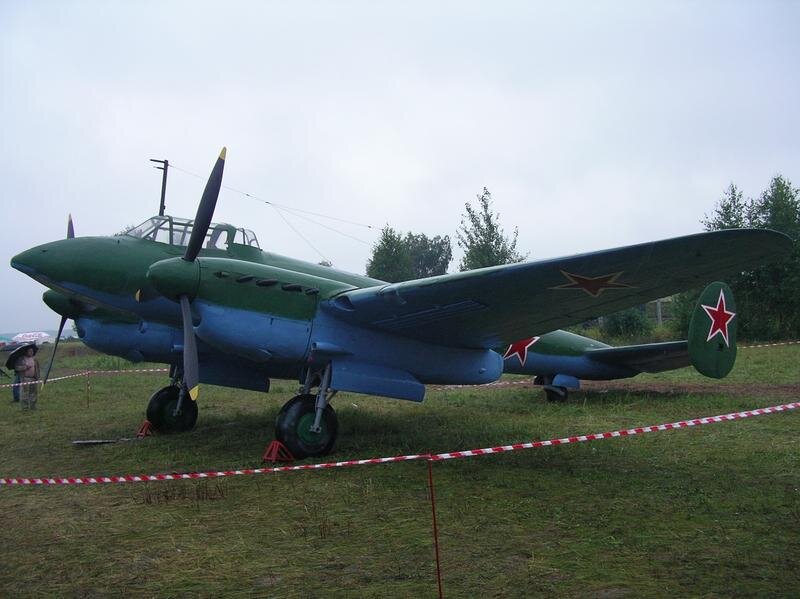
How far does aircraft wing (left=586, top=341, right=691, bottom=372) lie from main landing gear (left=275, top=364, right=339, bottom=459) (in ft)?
21.0

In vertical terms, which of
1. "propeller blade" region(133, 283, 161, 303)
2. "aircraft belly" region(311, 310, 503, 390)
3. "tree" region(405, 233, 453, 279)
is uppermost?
"tree" region(405, 233, 453, 279)

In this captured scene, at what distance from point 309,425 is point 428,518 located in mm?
2562

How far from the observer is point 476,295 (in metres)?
6.59

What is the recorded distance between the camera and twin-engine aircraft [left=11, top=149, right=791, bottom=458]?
6.00 metres

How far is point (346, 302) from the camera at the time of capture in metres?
7.25

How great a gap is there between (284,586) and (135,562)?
1.23 meters

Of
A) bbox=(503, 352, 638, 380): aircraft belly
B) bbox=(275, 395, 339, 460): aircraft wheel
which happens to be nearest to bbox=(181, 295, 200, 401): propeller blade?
bbox=(275, 395, 339, 460): aircraft wheel

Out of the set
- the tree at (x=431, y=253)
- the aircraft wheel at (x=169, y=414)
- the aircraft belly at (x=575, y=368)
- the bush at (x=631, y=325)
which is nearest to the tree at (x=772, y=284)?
the bush at (x=631, y=325)

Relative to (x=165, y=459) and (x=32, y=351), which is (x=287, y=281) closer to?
(x=165, y=459)

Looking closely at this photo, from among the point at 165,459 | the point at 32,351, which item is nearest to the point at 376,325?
the point at 165,459

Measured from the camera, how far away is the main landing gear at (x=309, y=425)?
7.12 m

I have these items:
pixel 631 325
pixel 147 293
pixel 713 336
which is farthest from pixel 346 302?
pixel 631 325

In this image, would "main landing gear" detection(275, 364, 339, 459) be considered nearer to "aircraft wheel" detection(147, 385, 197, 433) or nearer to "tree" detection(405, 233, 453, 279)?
"aircraft wheel" detection(147, 385, 197, 433)

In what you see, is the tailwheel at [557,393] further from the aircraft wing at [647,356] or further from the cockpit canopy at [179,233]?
the cockpit canopy at [179,233]
